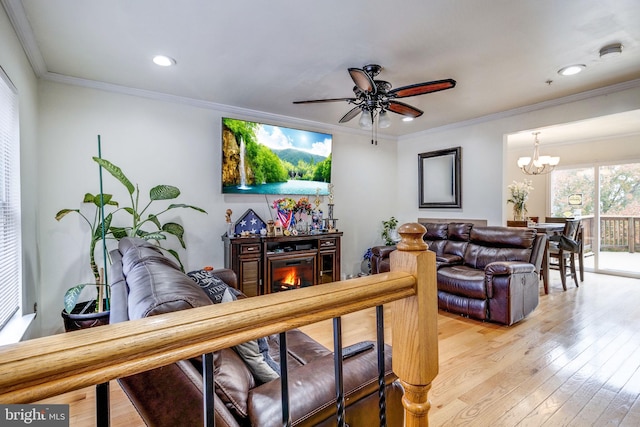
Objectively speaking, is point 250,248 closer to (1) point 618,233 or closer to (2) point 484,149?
(2) point 484,149

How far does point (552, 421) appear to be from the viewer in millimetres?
1854

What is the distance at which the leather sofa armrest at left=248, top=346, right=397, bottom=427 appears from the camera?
1010mm

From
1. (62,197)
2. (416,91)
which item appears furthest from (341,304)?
(62,197)

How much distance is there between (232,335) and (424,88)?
263 cm

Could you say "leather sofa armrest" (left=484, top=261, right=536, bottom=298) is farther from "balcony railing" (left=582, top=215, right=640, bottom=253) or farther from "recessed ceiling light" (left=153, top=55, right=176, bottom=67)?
"recessed ceiling light" (left=153, top=55, right=176, bottom=67)

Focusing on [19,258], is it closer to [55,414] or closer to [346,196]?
[55,414]

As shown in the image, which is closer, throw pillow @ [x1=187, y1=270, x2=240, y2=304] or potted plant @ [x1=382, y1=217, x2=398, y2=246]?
throw pillow @ [x1=187, y1=270, x2=240, y2=304]

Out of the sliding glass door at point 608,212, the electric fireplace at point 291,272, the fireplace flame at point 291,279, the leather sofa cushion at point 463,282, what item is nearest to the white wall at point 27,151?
the electric fireplace at point 291,272

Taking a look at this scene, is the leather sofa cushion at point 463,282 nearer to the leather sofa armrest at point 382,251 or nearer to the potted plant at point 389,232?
the leather sofa armrest at point 382,251

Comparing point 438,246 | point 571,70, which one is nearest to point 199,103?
point 438,246

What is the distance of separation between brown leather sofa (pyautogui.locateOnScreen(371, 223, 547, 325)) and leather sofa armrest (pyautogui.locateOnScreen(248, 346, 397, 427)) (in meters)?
2.47

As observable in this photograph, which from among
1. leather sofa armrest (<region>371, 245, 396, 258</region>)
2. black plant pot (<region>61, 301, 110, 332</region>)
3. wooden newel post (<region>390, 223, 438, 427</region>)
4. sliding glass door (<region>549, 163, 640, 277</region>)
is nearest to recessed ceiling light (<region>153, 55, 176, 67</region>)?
black plant pot (<region>61, 301, 110, 332</region>)

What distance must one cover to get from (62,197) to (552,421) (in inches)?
174

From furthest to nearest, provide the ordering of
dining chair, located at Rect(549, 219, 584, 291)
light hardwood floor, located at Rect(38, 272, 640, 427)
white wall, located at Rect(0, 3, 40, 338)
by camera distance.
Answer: dining chair, located at Rect(549, 219, 584, 291), white wall, located at Rect(0, 3, 40, 338), light hardwood floor, located at Rect(38, 272, 640, 427)
